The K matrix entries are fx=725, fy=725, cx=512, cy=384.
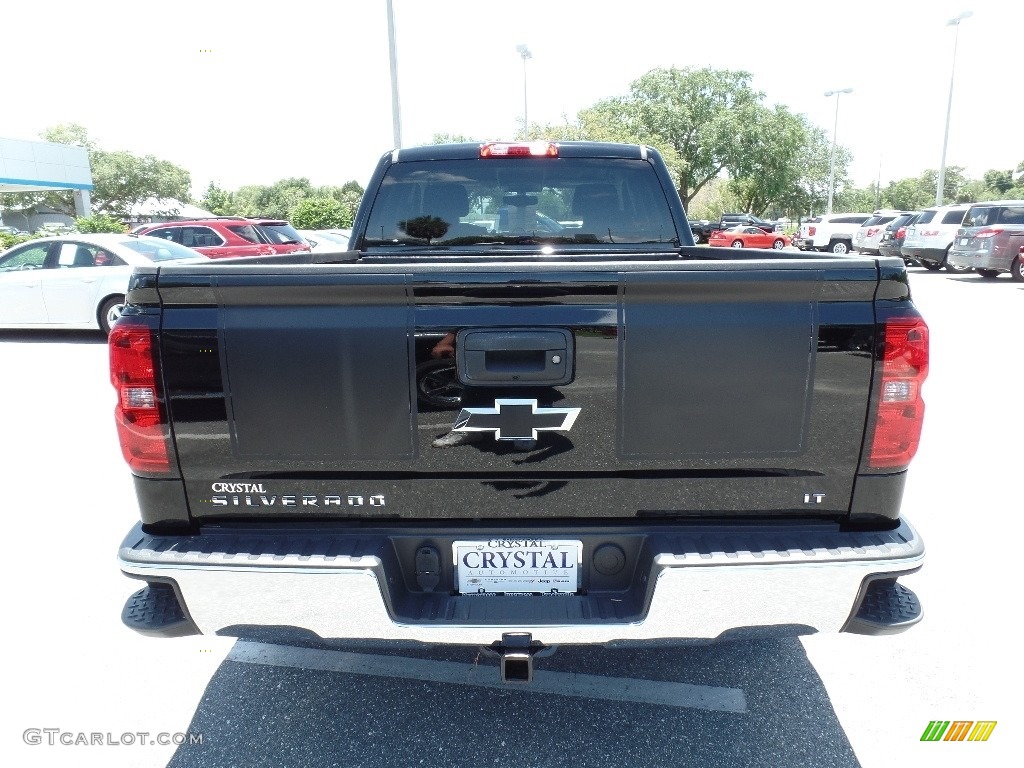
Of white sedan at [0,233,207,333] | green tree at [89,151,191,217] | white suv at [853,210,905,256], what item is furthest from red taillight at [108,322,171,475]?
green tree at [89,151,191,217]

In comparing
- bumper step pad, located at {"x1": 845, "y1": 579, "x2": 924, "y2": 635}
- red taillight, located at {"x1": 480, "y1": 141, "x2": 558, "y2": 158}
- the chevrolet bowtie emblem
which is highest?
red taillight, located at {"x1": 480, "y1": 141, "x2": 558, "y2": 158}

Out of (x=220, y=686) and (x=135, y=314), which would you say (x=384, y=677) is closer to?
(x=220, y=686)

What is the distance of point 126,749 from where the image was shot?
268 centimetres

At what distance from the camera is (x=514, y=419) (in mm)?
2156

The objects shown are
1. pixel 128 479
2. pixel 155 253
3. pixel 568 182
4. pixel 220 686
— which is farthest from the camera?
pixel 155 253

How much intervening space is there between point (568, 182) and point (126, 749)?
3.35m

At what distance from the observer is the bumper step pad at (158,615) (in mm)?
2312

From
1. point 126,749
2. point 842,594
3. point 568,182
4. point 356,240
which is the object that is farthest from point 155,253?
point 842,594

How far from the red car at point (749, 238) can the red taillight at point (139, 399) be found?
37.6 meters

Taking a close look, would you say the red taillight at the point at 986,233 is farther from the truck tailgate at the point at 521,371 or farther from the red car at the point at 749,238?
the truck tailgate at the point at 521,371

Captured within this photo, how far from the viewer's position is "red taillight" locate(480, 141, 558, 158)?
3902mm

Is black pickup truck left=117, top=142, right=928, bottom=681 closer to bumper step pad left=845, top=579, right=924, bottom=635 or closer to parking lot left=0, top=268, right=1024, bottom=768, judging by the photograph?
bumper step pad left=845, top=579, right=924, bottom=635

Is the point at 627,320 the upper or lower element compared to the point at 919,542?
upper

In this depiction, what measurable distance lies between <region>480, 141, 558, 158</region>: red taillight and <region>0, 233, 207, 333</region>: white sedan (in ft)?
28.6
